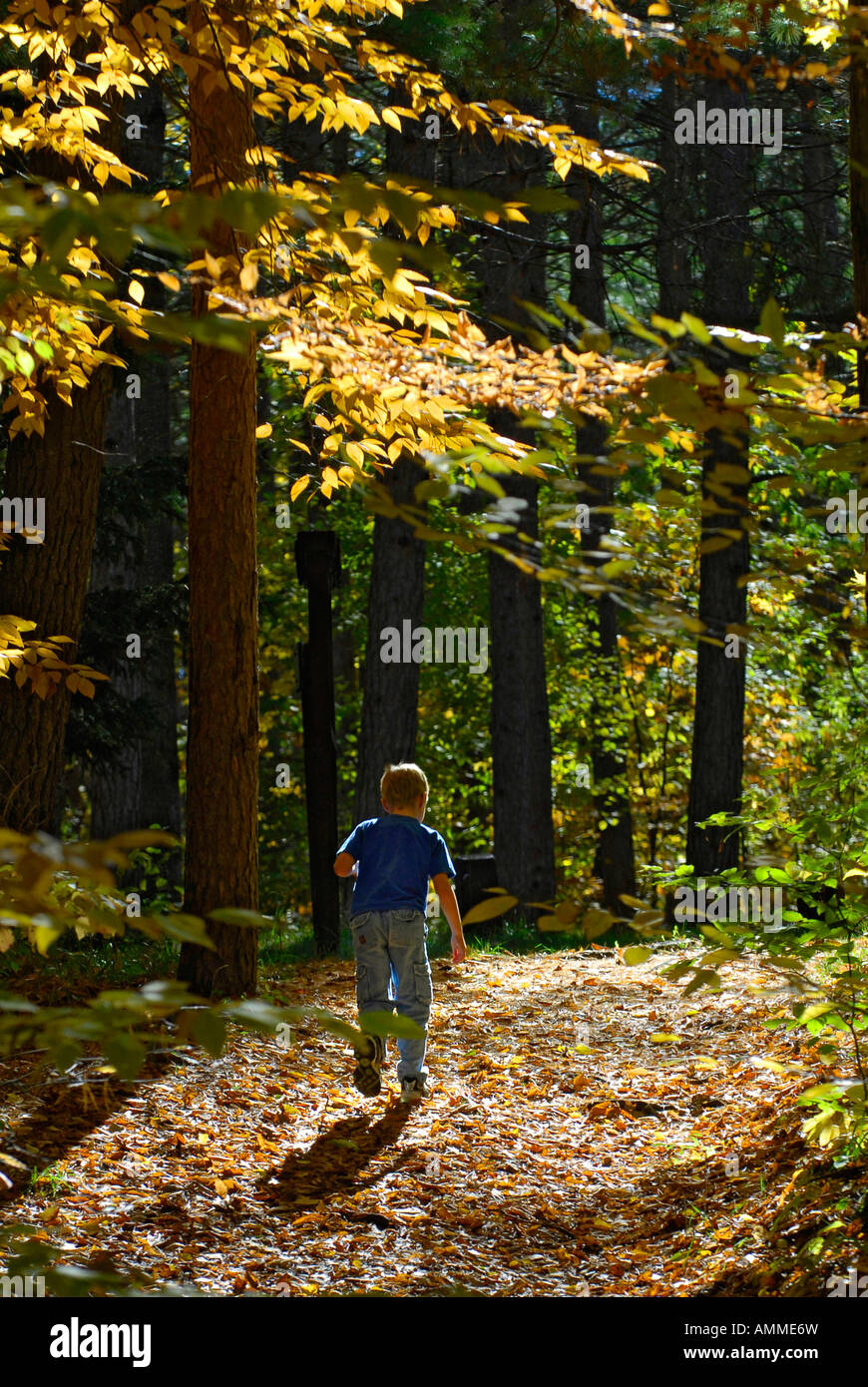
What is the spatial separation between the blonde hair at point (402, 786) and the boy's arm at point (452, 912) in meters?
0.40

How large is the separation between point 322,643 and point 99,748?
224 cm

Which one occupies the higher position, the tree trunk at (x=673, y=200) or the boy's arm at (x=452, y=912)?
the tree trunk at (x=673, y=200)

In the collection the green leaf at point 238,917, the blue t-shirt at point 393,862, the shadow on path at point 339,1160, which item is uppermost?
the green leaf at point 238,917

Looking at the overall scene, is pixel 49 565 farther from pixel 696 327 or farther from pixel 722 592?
pixel 722 592

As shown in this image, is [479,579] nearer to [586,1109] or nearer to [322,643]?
[322,643]

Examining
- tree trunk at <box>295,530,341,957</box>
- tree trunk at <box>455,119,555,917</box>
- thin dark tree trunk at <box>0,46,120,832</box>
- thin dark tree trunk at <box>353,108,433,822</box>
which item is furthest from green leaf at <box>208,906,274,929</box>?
tree trunk at <box>455,119,555,917</box>

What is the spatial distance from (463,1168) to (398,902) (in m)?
1.32

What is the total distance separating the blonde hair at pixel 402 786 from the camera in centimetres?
602

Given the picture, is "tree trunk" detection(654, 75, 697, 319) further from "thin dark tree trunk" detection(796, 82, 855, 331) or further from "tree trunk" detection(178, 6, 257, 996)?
"tree trunk" detection(178, 6, 257, 996)

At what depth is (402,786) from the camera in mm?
6020

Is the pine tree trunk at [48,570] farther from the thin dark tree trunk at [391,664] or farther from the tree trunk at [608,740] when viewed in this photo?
the tree trunk at [608,740]

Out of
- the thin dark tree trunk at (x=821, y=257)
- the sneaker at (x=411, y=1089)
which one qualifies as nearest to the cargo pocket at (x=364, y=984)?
the sneaker at (x=411, y=1089)
